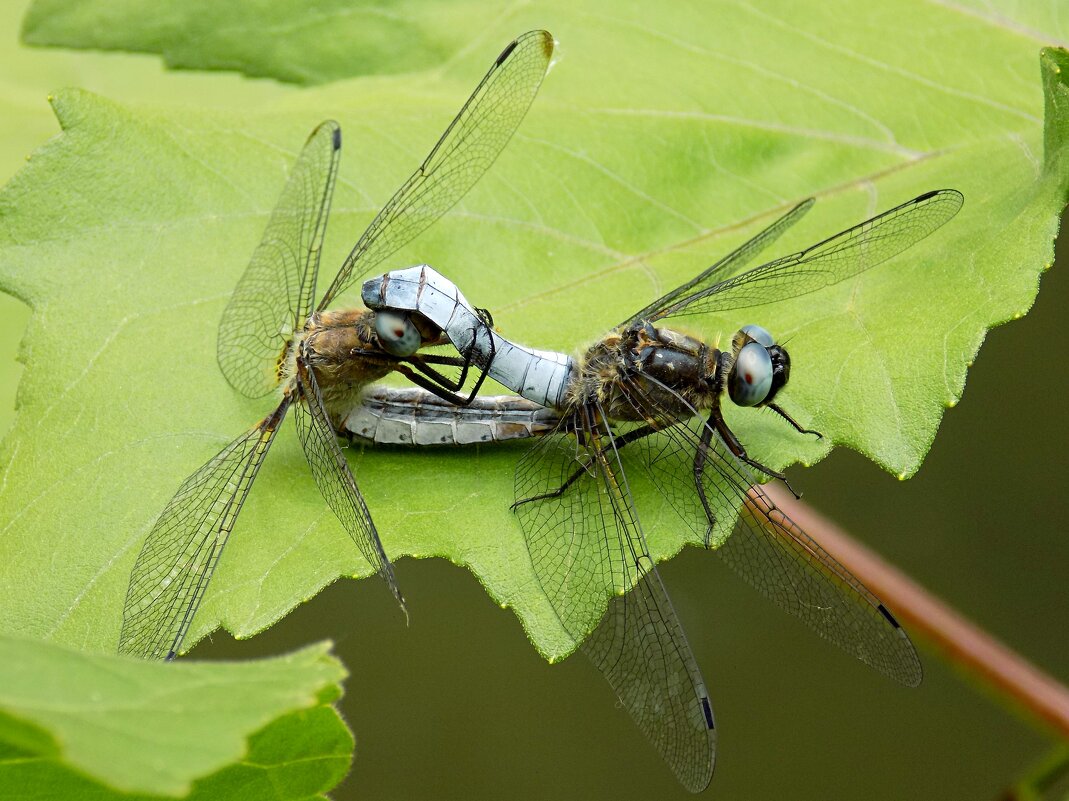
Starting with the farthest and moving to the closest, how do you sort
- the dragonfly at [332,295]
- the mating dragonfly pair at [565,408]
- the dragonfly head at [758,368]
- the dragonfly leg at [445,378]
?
the dragonfly leg at [445,378] < the dragonfly at [332,295] < the dragonfly head at [758,368] < the mating dragonfly pair at [565,408]

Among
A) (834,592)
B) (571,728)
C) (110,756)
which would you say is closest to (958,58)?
(834,592)

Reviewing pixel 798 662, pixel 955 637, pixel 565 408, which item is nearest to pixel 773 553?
pixel 565 408

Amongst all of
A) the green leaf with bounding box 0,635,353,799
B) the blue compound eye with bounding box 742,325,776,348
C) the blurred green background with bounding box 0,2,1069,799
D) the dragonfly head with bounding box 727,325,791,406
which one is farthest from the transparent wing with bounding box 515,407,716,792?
the blurred green background with bounding box 0,2,1069,799

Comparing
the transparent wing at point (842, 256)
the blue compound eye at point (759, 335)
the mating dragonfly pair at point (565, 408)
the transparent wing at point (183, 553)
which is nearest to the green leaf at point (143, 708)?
the transparent wing at point (183, 553)

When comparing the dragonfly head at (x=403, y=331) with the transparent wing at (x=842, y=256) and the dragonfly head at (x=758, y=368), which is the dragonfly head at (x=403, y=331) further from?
the dragonfly head at (x=758, y=368)

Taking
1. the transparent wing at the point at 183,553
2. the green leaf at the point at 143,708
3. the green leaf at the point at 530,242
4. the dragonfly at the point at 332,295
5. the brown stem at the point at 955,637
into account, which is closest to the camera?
the green leaf at the point at 143,708

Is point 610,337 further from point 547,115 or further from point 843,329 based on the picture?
point 547,115
